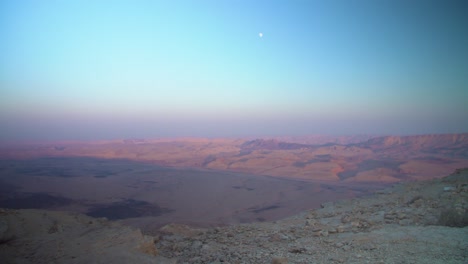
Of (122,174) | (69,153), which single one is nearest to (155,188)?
(122,174)

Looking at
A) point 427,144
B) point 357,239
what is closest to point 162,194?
point 357,239

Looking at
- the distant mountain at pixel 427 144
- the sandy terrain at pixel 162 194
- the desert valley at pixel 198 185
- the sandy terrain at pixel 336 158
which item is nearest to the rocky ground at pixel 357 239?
the desert valley at pixel 198 185

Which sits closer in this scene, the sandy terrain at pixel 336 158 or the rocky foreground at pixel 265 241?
the rocky foreground at pixel 265 241

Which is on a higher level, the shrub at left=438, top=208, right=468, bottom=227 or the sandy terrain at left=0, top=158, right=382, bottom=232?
the shrub at left=438, top=208, right=468, bottom=227

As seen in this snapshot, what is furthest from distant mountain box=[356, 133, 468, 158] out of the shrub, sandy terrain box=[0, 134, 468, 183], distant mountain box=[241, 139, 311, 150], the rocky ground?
the shrub

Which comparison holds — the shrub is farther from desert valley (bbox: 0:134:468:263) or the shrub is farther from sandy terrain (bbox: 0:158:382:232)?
sandy terrain (bbox: 0:158:382:232)

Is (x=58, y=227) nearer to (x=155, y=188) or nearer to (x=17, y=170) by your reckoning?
(x=155, y=188)

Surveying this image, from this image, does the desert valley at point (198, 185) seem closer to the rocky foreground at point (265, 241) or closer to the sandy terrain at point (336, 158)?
the sandy terrain at point (336, 158)

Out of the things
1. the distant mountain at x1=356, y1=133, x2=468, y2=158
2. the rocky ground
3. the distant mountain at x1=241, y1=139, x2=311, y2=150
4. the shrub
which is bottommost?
the distant mountain at x1=241, y1=139, x2=311, y2=150
